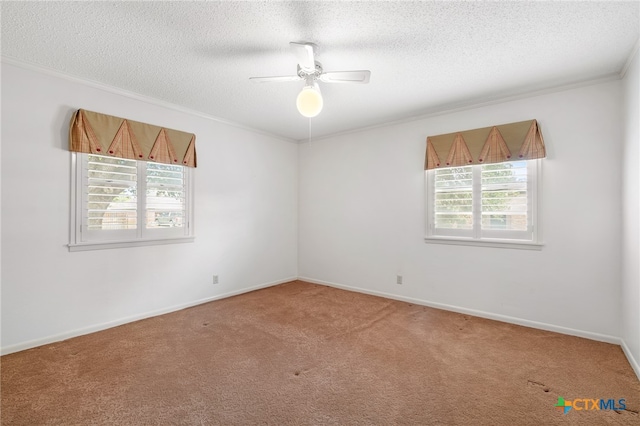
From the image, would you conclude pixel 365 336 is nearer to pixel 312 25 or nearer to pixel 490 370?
pixel 490 370

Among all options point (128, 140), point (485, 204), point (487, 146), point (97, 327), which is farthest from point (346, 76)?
point (97, 327)

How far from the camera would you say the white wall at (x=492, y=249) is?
112 inches

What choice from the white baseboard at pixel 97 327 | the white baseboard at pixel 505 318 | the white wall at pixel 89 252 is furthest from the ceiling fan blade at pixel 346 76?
the white baseboard at pixel 97 327

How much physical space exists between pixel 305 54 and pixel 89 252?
294 cm

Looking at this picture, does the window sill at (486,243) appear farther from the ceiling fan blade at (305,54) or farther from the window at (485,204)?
the ceiling fan blade at (305,54)

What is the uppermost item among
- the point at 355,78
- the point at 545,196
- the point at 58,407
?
the point at 355,78

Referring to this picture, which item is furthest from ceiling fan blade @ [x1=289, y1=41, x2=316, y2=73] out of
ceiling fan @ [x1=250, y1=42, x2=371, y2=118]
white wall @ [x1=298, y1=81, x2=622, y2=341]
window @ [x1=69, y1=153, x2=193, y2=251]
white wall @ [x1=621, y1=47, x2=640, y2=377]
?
white wall @ [x1=621, y1=47, x2=640, y2=377]

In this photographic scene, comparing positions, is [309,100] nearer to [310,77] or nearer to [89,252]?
[310,77]

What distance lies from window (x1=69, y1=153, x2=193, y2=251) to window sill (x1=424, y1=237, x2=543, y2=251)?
3.33 meters

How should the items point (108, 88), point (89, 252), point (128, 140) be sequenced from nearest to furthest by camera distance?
point (89, 252) < point (108, 88) < point (128, 140)

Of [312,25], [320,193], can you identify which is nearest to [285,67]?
[312,25]

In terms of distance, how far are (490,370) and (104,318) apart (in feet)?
12.4

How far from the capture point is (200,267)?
397 cm

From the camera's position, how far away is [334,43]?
2.31 m
